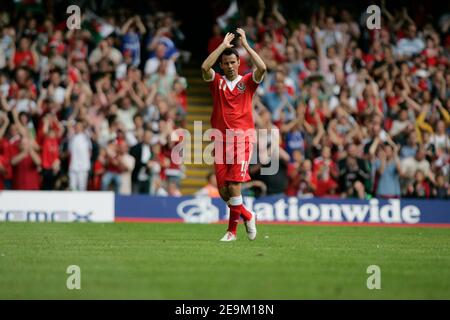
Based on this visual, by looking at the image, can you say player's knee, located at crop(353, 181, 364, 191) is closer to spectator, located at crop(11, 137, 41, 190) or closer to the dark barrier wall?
the dark barrier wall

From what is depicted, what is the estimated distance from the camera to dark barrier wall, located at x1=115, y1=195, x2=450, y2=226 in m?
23.3

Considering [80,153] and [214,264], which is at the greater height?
[80,153]

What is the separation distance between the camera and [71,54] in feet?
84.9

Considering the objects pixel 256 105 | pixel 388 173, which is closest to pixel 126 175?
pixel 256 105

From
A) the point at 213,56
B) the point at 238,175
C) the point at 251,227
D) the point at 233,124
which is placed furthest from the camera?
the point at 251,227

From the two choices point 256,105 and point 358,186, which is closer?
point 358,186

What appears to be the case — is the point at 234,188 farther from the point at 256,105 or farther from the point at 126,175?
the point at 256,105

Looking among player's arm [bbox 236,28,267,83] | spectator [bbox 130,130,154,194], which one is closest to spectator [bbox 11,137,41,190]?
spectator [bbox 130,130,154,194]

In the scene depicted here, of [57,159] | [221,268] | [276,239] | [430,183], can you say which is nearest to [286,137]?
[430,183]

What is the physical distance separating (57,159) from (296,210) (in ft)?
19.5

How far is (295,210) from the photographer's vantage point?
23781 mm

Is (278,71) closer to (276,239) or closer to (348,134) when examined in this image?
(348,134)

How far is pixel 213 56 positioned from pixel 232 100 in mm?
972

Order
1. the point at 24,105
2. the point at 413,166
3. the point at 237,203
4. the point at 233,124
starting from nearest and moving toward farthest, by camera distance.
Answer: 1. the point at 233,124
2. the point at 237,203
3. the point at 24,105
4. the point at 413,166
